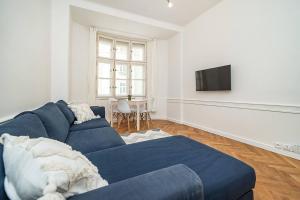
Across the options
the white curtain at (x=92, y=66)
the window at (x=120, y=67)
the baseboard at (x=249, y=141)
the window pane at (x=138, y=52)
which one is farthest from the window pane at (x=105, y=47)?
the baseboard at (x=249, y=141)

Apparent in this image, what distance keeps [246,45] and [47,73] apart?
394 centimetres

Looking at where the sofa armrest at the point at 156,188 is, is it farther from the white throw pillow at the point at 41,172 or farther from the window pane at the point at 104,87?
the window pane at the point at 104,87

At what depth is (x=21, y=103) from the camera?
1.86 metres

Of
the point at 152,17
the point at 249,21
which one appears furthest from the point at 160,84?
the point at 249,21

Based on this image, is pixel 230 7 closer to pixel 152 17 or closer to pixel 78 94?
pixel 152 17

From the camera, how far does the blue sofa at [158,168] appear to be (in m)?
0.58

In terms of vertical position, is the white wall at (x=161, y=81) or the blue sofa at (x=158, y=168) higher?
the white wall at (x=161, y=81)

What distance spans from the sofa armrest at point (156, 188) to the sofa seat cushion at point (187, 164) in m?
0.24

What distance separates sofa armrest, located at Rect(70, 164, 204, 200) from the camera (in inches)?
21.5

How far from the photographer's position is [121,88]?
201 inches

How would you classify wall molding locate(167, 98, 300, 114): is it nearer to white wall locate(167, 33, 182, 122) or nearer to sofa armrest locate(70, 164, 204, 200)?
white wall locate(167, 33, 182, 122)

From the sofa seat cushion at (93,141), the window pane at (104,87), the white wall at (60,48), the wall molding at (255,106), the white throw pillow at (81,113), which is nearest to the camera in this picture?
the sofa seat cushion at (93,141)

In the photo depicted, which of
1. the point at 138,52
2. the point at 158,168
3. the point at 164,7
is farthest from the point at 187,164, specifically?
the point at 138,52

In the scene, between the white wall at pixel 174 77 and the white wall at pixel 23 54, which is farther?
the white wall at pixel 174 77
